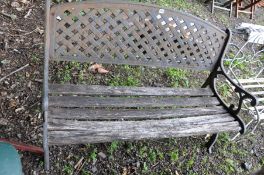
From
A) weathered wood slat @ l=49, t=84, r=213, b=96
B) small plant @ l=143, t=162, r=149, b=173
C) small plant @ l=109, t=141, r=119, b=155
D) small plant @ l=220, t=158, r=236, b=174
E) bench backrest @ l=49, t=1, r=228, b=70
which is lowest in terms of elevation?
small plant @ l=220, t=158, r=236, b=174

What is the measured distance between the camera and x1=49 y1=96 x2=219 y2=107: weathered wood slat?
287cm

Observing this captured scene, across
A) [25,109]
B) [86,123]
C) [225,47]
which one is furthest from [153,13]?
[25,109]

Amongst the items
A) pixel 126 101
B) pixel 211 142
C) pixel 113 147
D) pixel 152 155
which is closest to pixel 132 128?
pixel 126 101

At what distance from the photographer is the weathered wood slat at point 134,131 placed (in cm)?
256

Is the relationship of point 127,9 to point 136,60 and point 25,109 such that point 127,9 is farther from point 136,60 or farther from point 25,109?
point 25,109

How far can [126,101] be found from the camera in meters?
3.09

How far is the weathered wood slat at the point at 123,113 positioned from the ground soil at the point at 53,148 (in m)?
0.51

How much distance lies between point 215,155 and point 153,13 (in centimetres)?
166

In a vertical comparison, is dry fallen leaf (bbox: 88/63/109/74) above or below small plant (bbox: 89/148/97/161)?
above

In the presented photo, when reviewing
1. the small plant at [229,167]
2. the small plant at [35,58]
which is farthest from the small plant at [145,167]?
the small plant at [35,58]

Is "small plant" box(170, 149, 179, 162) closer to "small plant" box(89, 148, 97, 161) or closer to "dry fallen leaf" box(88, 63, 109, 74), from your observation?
"small plant" box(89, 148, 97, 161)

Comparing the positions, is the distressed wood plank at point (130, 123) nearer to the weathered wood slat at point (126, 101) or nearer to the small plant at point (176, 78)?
the weathered wood slat at point (126, 101)

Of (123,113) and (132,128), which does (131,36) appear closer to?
(123,113)

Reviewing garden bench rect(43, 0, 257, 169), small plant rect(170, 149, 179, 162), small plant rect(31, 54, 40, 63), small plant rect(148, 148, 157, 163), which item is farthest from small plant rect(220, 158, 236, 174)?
small plant rect(31, 54, 40, 63)
